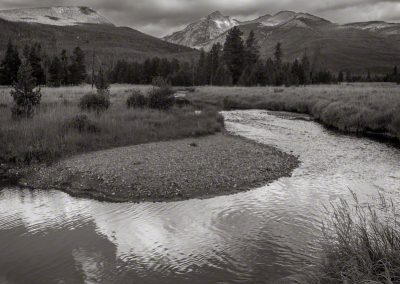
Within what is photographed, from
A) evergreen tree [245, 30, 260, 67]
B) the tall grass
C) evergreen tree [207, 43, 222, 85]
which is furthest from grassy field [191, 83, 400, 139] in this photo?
evergreen tree [207, 43, 222, 85]

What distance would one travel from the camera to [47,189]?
14195mm

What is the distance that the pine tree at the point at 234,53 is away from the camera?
281ft

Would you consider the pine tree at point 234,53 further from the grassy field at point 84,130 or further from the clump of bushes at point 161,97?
the grassy field at point 84,130

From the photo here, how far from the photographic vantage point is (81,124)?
21.3 metres

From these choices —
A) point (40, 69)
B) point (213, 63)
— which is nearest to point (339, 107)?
point (40, 69)

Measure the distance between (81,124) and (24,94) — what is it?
4.90 m

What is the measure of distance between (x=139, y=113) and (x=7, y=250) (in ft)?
57.2

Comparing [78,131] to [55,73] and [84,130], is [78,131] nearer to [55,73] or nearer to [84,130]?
[84,130]

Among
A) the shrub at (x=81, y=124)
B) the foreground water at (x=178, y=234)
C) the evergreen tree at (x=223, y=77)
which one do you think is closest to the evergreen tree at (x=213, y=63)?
the evergreen tree at (x=223, y=77)

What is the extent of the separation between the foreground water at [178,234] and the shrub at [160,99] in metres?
16.6

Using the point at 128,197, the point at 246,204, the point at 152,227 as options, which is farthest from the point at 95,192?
the point at 246,204

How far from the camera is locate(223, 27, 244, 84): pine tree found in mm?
85688

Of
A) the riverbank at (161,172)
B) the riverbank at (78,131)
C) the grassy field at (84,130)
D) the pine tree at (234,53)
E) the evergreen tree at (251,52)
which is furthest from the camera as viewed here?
the evergreen tree at (251,52)

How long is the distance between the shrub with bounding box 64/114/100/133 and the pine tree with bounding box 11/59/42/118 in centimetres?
309
